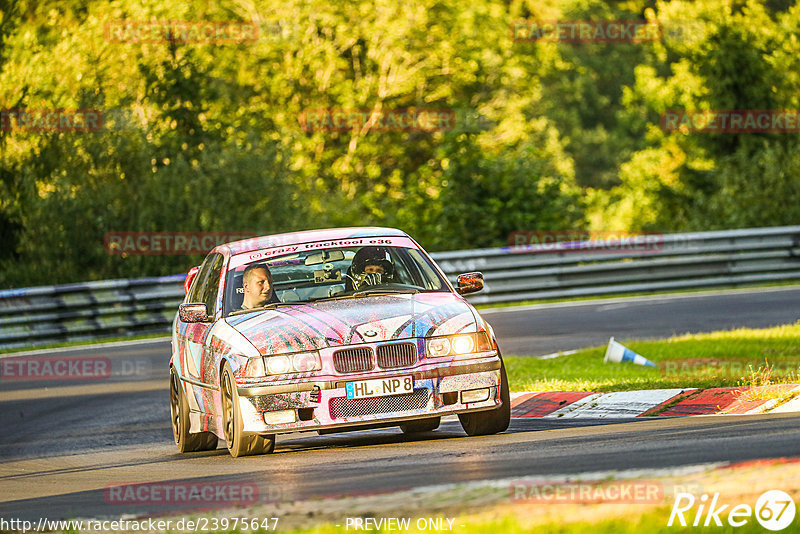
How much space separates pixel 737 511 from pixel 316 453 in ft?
14.6

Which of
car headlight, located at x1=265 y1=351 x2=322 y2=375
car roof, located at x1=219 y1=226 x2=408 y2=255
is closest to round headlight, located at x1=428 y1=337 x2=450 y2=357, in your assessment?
car headlight, located at x1=265 y1=351 x2=322 y2=375

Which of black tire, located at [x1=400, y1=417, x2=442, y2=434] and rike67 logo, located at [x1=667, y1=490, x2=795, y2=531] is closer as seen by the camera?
rike67 logo, located at [x1=667, y1=490, x2=795, y2=531]

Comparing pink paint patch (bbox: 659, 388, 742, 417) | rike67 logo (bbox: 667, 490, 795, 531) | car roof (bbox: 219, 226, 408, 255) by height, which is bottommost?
pink paint patch (bbox: 659, 388, 742, 417)

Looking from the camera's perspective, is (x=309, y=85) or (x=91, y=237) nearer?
(x=91, y=237)

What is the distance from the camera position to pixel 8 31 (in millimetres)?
29344

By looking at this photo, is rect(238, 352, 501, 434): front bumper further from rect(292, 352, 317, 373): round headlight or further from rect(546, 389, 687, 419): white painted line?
rect(546, 389, 687, 419): white painted line

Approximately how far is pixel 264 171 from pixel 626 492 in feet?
76.2

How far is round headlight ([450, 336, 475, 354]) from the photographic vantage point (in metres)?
9.18

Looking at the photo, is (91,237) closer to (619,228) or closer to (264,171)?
(264,171)

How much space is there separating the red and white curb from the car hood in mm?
1821

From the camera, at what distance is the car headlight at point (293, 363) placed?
895cm

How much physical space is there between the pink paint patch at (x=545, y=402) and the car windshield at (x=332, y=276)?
5.51ft

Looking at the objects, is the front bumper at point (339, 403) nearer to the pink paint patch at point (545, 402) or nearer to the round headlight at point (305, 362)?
the round headlight at point (305, 362)

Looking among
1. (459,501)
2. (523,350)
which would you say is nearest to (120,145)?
(523,350)
